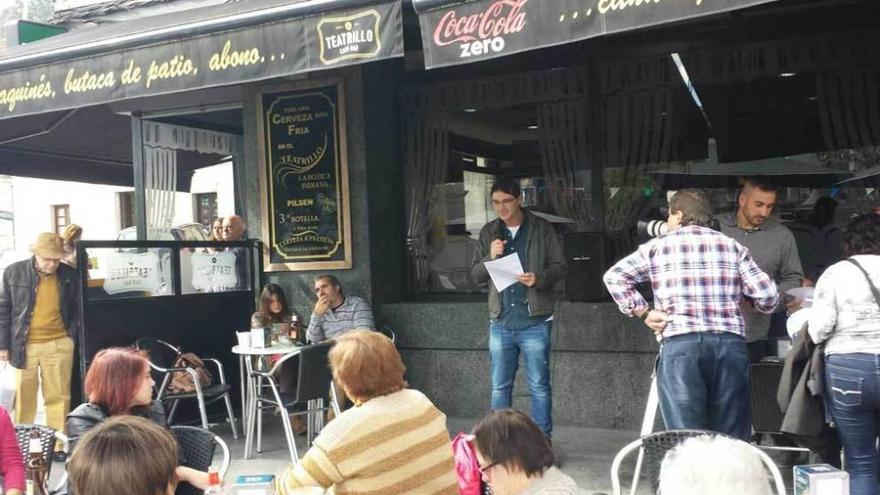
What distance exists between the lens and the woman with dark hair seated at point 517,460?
2.65 metres

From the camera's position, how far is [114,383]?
344 cm

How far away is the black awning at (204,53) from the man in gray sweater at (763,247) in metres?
2.08

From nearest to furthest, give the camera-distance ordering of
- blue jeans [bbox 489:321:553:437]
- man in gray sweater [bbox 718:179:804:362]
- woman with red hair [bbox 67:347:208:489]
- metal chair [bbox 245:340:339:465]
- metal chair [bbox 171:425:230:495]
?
woman with red hair [bbox 67:347:208:489]
metal chair [bbox 171:425:230:495]
man in gray sweater [bbox 718:179:804:362]
blue jeans [bbox 489:321:553:437]
metal chair [bbox 245:340:339:465]

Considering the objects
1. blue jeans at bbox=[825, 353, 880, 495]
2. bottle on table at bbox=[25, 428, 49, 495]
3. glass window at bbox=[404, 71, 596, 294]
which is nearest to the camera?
bottle on table at bbox=[25, 428, 49, 495]

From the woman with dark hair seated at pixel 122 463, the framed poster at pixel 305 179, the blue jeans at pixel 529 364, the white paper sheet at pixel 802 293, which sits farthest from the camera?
the framed poster at pixel 305 179

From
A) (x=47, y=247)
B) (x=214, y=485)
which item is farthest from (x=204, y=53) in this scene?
(x=214, y=485)

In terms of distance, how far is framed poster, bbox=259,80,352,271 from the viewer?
732 centimetres

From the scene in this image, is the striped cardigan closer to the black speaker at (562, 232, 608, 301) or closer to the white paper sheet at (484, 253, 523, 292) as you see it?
the white paper sheet at (484, 253, 523, 292)

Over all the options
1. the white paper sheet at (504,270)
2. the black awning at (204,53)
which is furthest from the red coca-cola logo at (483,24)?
the white paper sheet at (504,270)

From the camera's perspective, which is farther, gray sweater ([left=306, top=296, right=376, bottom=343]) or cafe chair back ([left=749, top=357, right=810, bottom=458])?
gray sweater ([left=306, top=296, right=376, bottom=343])

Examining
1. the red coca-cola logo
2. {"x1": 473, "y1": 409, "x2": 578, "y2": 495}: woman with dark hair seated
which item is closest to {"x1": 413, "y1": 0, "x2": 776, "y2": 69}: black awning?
the red coca-cola logo

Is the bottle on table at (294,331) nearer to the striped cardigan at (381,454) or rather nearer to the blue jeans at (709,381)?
the blue jeans at (709,381)

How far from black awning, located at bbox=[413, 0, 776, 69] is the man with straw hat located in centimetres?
362

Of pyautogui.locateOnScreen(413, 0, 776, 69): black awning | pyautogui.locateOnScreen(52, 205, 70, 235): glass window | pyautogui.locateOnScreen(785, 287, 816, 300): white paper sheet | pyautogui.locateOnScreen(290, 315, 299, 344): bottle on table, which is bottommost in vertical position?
pyautogui.locateOnScreen(290, 315, 299, 344): bottle on table
